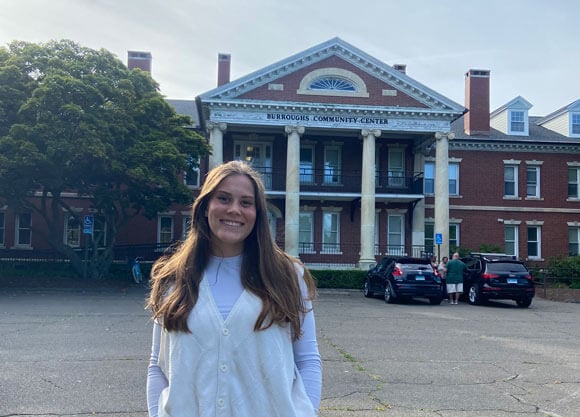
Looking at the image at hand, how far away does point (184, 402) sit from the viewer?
2.27 metres

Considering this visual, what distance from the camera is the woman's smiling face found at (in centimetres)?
246

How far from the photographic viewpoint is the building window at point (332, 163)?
3188 cm

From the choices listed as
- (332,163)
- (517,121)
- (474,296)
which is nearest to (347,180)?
(332,163)

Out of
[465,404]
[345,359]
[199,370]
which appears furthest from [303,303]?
[345,359]

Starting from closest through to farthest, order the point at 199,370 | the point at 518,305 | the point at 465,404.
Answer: the point at 199,370, the point at 465,404, the point at 518,305

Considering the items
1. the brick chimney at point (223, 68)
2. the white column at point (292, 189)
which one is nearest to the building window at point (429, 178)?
the white column at point (292, 189)

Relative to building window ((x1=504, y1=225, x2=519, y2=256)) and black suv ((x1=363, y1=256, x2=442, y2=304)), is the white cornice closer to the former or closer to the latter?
building window ((x1=504, y1=225, x2=519, y2=256))

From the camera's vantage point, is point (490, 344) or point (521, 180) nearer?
point (490, 344)

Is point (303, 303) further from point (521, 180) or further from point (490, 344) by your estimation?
point (521, 180)

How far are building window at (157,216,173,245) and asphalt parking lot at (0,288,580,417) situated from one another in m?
16.7

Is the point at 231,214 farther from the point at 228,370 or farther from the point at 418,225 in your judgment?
the point at 418,225

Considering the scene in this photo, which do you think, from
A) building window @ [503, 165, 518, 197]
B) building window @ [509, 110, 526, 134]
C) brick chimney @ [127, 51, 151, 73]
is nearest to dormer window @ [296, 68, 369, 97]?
building window @ [503, 165, 518, 197]

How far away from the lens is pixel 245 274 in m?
2.43

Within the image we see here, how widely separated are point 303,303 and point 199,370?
1.71 feet
